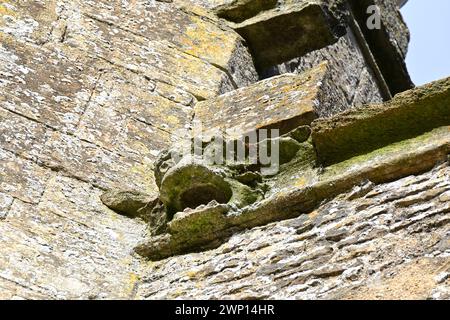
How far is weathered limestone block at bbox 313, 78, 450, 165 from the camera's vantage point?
12.7 ft

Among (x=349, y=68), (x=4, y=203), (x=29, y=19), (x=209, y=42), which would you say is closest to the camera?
(x=4, y=203)

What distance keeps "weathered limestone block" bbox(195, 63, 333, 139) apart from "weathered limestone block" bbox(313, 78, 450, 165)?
0.34 meters

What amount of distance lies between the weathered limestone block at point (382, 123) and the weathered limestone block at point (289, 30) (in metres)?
1.89

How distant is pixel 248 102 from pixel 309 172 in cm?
77

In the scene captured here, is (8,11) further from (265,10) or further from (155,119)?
(265,10)

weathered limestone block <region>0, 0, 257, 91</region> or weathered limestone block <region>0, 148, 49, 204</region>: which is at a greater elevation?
weathered limestone block <region>0, 0, 257, 91</region>

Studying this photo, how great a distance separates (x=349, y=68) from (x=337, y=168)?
4497mm

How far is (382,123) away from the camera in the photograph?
3938mm

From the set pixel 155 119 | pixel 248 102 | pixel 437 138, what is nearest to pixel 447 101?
pixel 437 138

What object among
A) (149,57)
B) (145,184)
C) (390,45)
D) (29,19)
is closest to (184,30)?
(149,57)

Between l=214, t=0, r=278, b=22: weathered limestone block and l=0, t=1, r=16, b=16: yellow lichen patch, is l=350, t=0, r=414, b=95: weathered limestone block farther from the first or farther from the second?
l=0, t=1, r=16, b=16: yellow lichen patch

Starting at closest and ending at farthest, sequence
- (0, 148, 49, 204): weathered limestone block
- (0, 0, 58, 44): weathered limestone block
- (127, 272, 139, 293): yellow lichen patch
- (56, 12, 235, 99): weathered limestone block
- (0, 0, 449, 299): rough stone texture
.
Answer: (0, 0, 449, 299): rough stone texture < (127, 272, 139, 293): yellow lichen patch < (0, 148, 49, 204): weathered limestone block < (0, 0, 58, 44): weathered limestone block < (56, 12, 235, 99): weathered limestone block

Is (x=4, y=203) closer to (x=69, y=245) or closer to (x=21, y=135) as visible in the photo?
(x=69, y=245)

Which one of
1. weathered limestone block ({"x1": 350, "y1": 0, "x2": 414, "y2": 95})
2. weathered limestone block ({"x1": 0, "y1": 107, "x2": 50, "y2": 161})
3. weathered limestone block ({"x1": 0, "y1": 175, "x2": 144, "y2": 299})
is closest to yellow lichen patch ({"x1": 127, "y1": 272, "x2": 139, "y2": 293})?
weathered limestone block ({"x1": 0, "y1": 175, "x2": 144, "y2": 299})
